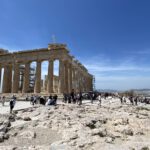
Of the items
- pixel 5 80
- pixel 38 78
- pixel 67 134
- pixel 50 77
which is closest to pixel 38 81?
pixel 38 78

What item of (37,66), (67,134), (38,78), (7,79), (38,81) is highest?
(37,66)

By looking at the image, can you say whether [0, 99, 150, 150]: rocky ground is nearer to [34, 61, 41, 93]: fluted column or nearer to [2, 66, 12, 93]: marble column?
[34, 61, 41, 93]: fluted column

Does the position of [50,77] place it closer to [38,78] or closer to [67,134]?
[38,78]

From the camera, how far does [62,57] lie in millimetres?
41969

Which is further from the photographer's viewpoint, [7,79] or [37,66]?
[7,79]

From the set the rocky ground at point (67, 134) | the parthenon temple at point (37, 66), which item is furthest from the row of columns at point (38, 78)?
the rocky ground at point (67, 134)

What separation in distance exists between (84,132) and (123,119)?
635 cm

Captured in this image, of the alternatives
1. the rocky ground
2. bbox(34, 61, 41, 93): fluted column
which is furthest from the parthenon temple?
the rocky ground

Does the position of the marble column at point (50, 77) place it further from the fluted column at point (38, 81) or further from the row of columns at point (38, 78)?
the fluted column at point (38, 81)

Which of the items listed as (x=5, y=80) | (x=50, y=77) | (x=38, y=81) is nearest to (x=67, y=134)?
(x=50, y=77)

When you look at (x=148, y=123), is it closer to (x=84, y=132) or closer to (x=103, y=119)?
(x=103, y=119)

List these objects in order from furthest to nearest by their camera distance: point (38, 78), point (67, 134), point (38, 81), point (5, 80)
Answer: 1. point (5, 80)
2. point (38, 78)
3. point (38, 81)
4. point (67, 134)

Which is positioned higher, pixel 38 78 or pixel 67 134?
pixel 38 78

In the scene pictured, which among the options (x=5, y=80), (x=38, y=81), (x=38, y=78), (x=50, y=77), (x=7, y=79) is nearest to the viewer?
(x=50, y=77)
